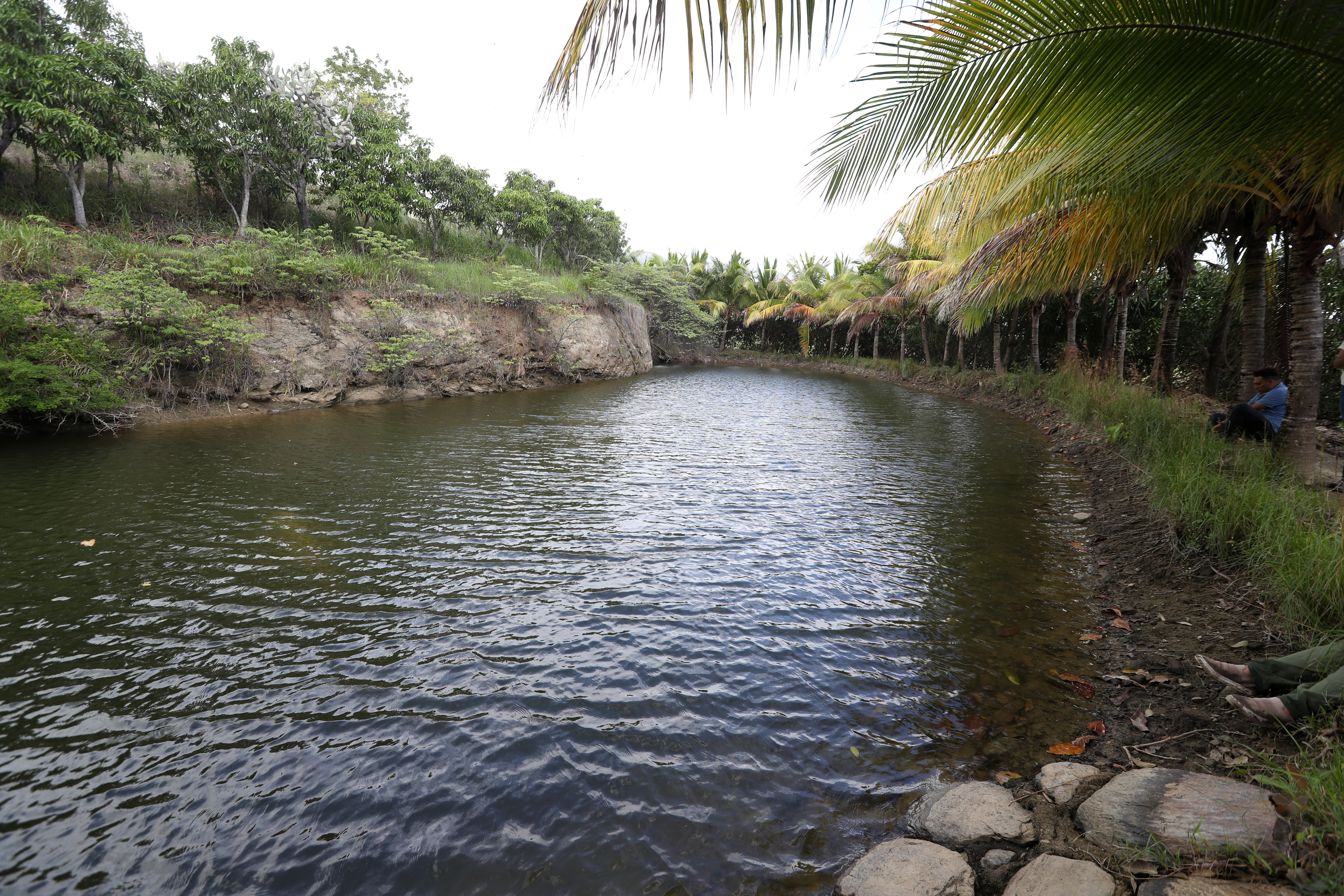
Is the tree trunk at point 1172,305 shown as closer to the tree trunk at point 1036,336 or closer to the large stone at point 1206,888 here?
the tree trunk at point 1036,336

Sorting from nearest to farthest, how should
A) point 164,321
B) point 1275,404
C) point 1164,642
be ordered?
point 1164,642, point 1275,404, point 164,321

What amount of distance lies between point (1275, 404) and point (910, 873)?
808 cm

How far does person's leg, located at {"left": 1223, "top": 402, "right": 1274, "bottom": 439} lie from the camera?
6746 mm

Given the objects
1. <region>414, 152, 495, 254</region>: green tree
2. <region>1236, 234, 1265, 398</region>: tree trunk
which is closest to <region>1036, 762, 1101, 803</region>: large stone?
<region>1236, 234, 1265, 398</region>: tree trunk

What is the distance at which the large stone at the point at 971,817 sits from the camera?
2.52m

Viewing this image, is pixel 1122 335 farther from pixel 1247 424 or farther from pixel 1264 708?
pixel 1264 708

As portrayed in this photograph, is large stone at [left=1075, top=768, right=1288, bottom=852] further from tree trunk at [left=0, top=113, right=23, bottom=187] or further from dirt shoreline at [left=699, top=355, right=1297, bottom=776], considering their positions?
tree trunk at [left=0, top=113, right=23, bottom=187]

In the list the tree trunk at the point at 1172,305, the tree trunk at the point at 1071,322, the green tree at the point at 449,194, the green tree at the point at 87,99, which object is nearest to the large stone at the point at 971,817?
the tree trunk at the point at 1172,305

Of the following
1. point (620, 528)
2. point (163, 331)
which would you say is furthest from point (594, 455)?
point (163, 331)

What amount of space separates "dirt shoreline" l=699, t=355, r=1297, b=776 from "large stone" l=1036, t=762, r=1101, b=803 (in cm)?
16

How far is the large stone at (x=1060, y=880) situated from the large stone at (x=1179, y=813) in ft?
0.72

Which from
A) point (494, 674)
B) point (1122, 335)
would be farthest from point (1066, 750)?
point (1122, 335)

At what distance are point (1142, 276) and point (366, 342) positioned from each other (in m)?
20.1

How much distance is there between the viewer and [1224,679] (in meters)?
3.08
